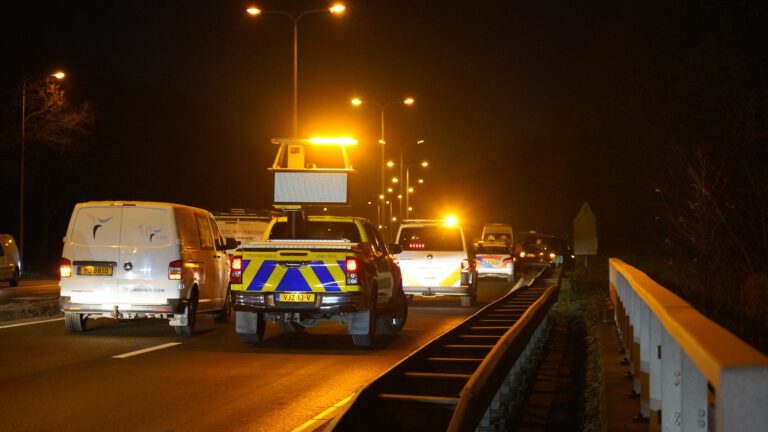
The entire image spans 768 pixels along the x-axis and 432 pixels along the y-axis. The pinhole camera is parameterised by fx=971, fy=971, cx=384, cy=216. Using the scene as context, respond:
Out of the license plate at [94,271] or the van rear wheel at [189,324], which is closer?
the license plate at [94,271]

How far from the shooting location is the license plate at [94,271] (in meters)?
15.4

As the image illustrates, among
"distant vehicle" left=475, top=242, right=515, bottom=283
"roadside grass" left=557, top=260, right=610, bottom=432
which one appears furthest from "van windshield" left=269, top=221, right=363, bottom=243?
"distant vehicle" left=475, top=242, right=515, bottom=283

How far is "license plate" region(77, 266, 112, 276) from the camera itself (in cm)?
1540

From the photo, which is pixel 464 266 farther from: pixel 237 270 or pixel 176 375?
pixel 176 375

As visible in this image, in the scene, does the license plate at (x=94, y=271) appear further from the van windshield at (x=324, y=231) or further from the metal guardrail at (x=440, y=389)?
the metal guardrail at (x=440, y=389)

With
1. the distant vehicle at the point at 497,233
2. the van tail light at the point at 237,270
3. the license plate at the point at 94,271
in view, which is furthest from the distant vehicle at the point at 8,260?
the van tail light at the point at 237,270

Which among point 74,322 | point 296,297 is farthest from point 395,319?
point 74,322

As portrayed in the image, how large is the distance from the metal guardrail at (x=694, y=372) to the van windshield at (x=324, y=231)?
7.65 m

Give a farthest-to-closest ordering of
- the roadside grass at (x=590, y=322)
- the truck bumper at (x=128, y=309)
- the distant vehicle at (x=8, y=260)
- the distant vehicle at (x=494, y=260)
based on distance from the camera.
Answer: the distant vehicle at (x=8, y=260), the distant vehicle at (x=494, y=260), the truck bumper at (x=128, y=309), the roadside grass at (x=590, y=322)

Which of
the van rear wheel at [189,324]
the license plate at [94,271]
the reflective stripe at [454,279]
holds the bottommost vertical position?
the van rear wheel at [189,324]

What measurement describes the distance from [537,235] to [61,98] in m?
23.0

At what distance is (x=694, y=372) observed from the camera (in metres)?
4.56

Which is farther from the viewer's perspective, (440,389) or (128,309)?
(128,309)

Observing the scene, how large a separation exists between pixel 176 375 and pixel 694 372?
7657mm
